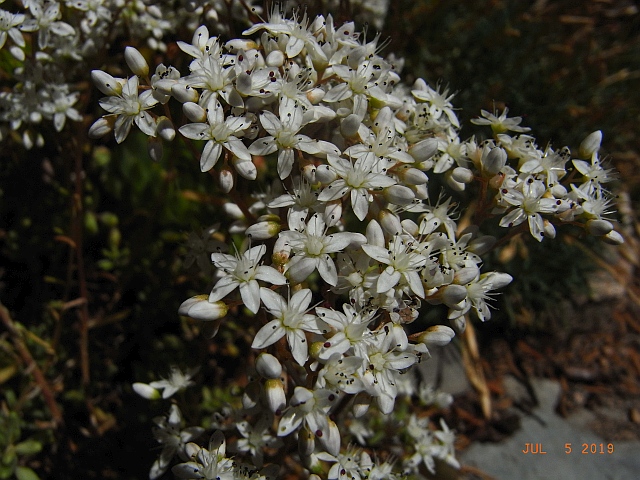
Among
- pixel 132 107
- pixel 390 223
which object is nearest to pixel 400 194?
pixel 390 223

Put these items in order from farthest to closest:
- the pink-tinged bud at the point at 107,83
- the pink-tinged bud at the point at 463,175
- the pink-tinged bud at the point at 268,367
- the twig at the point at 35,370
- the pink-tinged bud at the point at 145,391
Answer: the twig at the point at 35,370 < the pink-tinged bud at the point at 145,391 < the pink-tinged bud at the point at 463,175 < the pink-tinged bud at the point at 107,83 < the pink-tinged bud at the point at 268,367

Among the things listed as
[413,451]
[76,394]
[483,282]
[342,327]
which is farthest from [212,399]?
[483,282]

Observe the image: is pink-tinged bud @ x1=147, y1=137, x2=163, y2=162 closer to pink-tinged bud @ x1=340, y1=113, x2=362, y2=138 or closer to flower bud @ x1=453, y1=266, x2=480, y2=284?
pink-tinged bud @ x1=340, y1=113, x2=362, y2=138

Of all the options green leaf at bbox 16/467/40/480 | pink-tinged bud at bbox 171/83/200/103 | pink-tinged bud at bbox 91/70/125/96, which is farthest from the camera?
green leaf at bbox 16/467/40/480

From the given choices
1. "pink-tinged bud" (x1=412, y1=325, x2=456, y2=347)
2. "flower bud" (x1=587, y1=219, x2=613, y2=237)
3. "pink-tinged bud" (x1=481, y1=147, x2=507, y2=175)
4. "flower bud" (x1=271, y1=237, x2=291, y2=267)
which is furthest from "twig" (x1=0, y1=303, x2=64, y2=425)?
"flower bud" (x1=587, y1=219, x2=613, y2=237)

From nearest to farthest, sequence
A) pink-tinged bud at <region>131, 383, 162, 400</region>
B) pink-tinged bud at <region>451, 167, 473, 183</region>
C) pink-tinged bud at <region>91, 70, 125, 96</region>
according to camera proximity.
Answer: pink-tinged bud at <region>91, 70, 125, 96</region>, pink-tinged bud at <region>451, 167, 473, 183</region>, pink-tinged bud at <region>131, 383, 162, 400</region>

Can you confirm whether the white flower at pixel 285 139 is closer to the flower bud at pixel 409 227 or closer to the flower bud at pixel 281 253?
the flower bud at pixel 281 253

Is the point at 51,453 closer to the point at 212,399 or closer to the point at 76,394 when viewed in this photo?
the point at 76,394

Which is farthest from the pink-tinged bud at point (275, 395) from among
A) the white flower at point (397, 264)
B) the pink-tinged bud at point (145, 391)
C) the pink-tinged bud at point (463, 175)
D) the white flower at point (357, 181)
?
the pink-tinged bud at point (463, 175)
